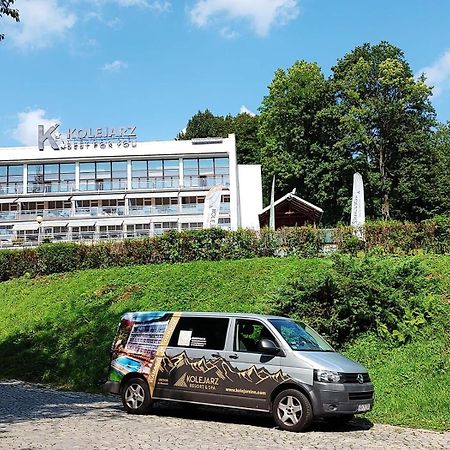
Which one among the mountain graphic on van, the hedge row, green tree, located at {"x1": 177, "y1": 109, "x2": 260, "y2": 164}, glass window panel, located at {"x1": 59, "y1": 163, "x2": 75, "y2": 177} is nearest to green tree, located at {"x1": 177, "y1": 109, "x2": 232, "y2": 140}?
green tree, located at {"x1": 177, "y1": 109, "x2": 260, "y2": 164}

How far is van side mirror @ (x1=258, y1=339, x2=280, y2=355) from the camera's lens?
35.0ft

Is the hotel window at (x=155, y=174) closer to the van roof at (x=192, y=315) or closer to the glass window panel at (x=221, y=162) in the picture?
the glass window panel at (x=221, y=162)

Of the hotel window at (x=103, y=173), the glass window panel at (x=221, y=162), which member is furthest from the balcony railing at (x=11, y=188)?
the glass window panel at (x=221, y=162)

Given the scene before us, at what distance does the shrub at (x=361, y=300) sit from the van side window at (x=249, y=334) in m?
4.53

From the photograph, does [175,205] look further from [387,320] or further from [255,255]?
[387,320]

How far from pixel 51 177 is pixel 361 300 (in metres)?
50.8

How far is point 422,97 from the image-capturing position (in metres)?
56.8

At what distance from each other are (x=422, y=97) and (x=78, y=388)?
4750cm

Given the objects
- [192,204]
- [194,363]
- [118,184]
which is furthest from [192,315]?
[118,184]

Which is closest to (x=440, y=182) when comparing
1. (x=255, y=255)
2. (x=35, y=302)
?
(x=255, y=255)

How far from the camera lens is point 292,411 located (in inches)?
405

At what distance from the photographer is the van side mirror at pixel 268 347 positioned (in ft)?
35.0

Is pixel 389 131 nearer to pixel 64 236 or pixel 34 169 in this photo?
Answer: pixel 64 236

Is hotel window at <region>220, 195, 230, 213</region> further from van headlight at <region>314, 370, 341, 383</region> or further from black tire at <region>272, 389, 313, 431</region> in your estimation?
van headlight at <region>314, 370, 341, 383</region>
